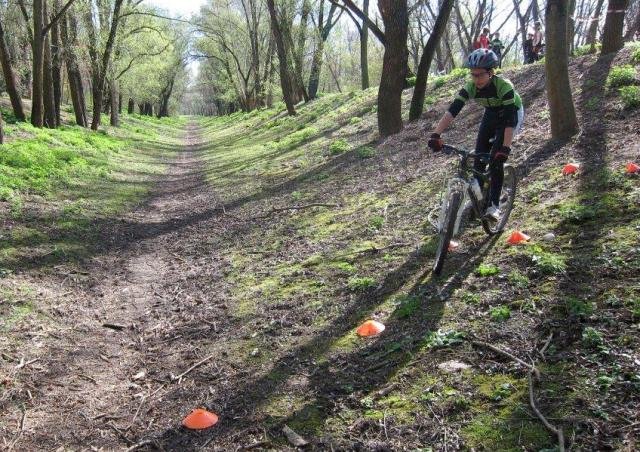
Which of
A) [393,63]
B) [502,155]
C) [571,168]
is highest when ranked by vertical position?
[393,63]

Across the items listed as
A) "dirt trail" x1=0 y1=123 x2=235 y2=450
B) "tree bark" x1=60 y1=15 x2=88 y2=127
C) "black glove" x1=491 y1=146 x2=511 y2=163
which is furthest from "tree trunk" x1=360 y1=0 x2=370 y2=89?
"black glove" x1=491 y1=146 x2=511 y2=163

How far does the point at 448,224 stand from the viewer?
5695 millimetres

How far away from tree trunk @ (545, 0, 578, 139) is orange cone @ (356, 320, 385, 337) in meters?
5.81

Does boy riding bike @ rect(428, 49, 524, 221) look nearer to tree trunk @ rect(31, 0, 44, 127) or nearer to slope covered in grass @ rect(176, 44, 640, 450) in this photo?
slope covered in grass @ rect(176, 44, 640, 450)

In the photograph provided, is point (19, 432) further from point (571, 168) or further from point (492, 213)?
point (571, 168)

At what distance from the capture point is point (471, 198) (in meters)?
6.00

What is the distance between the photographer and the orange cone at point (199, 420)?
394 centimetres

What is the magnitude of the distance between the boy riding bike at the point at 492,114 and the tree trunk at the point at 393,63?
736cm

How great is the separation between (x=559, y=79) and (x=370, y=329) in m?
6.42

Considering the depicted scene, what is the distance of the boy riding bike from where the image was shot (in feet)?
18.5

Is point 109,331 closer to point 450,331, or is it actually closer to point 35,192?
point 450,331

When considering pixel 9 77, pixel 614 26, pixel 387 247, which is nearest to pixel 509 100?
pixel 387 247

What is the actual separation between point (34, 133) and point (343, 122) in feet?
34.5

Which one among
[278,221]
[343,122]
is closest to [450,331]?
[278,221]
